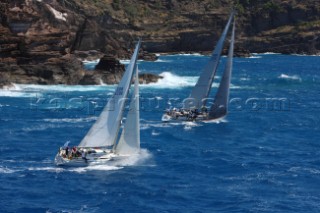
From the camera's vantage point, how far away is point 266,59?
184375 mm

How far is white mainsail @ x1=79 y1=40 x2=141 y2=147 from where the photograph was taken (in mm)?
51156

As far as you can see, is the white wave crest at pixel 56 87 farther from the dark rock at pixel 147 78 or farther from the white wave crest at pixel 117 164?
the white wave crest at pixel 117 164

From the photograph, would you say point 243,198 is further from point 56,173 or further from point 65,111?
point 65,111

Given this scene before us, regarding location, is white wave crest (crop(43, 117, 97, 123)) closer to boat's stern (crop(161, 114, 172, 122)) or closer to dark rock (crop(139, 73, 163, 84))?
boat's stern (crop(161, 114, 172, 122))

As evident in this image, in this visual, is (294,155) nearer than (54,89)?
Yes

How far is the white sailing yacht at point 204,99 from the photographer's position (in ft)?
238

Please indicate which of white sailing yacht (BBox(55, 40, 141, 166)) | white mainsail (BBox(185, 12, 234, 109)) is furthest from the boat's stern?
white sailing yacht (BBox(55, 40, 141, 166))

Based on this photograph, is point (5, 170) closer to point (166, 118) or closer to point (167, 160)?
point (167, 160)

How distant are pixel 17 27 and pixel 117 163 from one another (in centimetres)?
5912

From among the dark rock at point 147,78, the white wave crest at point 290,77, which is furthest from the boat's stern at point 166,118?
the white wave crest at point 290,77

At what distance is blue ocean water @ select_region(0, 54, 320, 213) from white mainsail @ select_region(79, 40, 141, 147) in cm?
241

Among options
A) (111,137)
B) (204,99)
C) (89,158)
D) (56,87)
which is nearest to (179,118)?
(204,99)

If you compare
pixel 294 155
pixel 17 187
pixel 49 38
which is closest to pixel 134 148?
pixel 17 187

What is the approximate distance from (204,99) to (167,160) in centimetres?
2182
